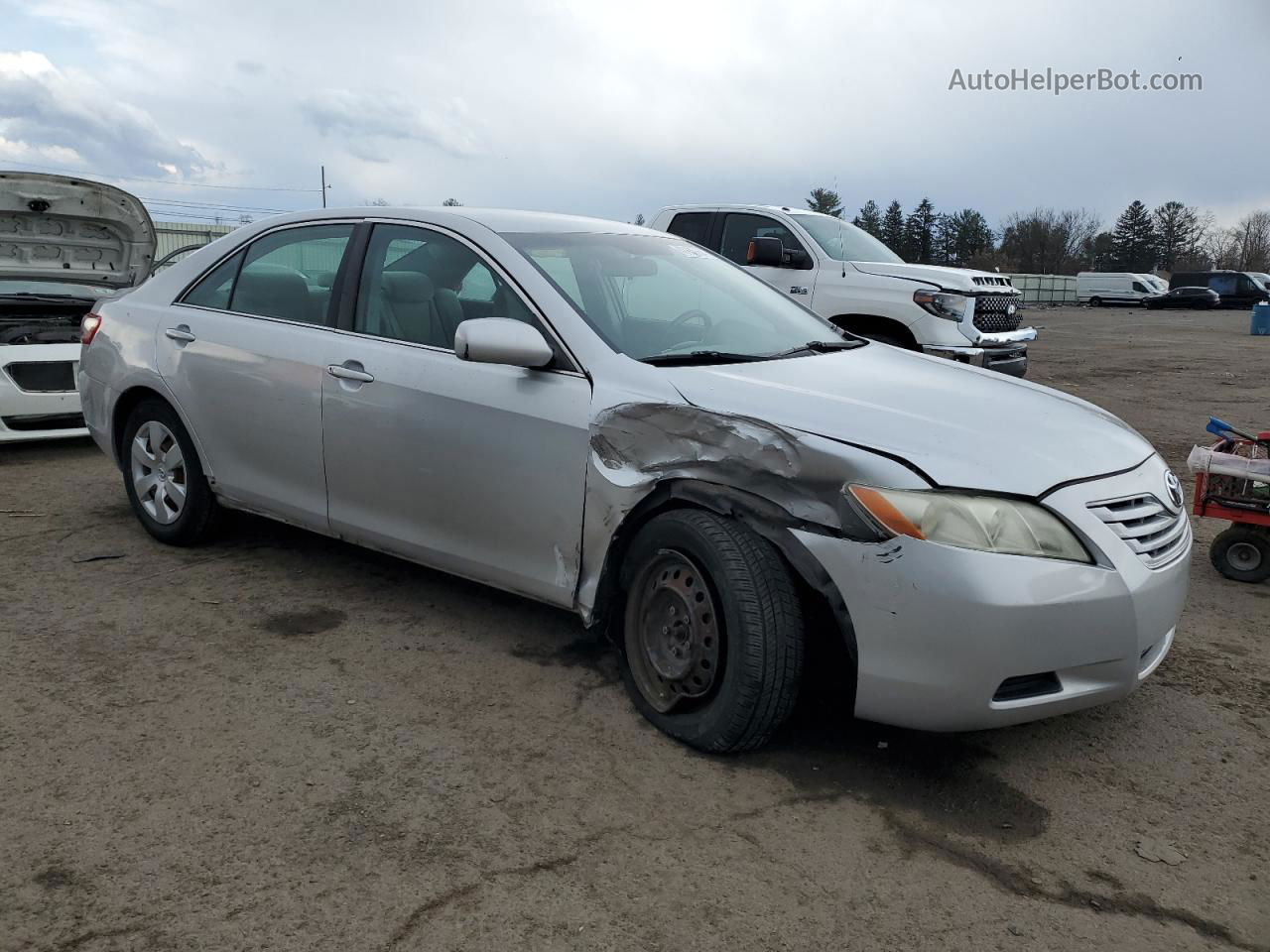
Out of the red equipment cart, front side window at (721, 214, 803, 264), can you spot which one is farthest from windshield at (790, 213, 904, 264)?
the red equipment cart

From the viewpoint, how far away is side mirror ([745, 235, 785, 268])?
893 centimetres

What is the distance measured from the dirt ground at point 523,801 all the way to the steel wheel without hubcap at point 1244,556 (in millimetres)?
651

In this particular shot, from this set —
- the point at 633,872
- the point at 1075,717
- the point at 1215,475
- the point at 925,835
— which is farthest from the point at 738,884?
the point at 1215,475

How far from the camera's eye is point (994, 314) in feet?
32.0

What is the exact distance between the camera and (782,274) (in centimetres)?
973

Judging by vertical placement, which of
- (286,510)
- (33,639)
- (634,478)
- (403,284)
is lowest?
(33,639)

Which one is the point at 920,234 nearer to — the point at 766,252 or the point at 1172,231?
the point at 1172,231

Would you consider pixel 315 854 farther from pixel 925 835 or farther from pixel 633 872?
pixel 925 835

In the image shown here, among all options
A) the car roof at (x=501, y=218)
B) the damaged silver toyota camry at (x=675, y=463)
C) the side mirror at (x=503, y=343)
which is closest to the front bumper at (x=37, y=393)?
the damaged silver toyota camry at (x=675, y=463)

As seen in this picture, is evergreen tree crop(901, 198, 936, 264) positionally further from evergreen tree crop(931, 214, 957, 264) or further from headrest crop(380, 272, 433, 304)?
headrest crop(380, 272, 433, 304)

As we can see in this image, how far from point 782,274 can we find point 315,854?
7.94 metres

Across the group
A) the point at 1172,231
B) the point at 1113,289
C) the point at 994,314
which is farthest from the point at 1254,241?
the point at 994,314

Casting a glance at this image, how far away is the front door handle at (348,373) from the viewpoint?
13.0 feet

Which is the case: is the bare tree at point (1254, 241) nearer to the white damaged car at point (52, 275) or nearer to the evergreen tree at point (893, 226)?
the evergreen tree at point (893, 226)
